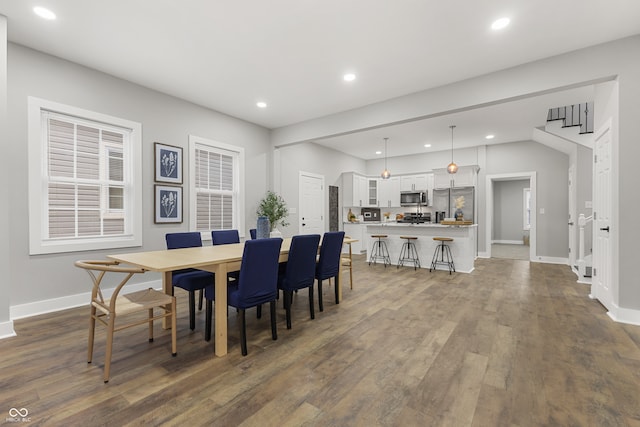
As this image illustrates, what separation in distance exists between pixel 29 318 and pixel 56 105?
2.40 metres

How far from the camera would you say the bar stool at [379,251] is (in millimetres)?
6375

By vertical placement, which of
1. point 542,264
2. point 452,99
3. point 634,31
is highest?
point 634,31

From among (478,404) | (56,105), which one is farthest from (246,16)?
(478,404)

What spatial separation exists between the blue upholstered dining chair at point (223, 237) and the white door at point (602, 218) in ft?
14.8

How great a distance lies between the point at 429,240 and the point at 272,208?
3.27 meters

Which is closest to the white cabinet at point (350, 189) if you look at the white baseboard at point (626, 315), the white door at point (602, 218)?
the white door at point (602, 218)

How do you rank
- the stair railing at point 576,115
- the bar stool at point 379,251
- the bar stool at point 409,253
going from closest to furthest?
the stair railing at point 576,115
the bar stool at point 409,253
the bar stool at point 379,251

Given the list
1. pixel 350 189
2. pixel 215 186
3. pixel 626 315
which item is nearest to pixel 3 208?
pixel 215 186

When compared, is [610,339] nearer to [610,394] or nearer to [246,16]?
[610,394]

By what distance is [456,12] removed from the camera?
2604 mm

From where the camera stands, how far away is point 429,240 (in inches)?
232

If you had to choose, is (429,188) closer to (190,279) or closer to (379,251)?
(379,251)

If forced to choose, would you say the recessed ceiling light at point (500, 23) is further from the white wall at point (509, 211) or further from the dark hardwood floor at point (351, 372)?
the white wall at point (509, 211)

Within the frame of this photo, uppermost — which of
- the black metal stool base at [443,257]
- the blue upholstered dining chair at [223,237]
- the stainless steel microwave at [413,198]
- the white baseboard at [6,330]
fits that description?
the stainless steel microwave at [413,198]
